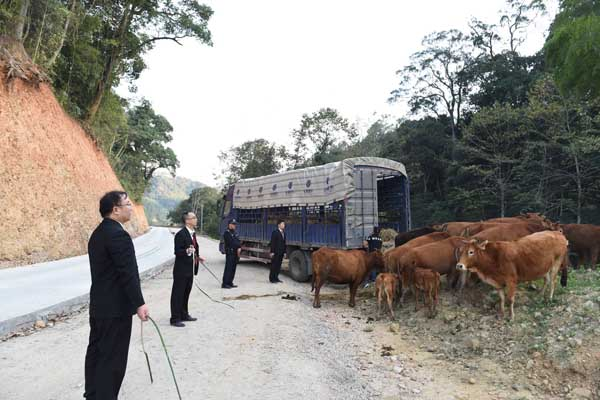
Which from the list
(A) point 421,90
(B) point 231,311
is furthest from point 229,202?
(A) point 421,90

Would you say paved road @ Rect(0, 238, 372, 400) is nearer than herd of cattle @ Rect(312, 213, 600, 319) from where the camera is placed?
Yes

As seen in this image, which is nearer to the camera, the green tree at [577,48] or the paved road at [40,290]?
the paved road at [40,290]

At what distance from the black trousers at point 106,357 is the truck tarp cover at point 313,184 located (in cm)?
675

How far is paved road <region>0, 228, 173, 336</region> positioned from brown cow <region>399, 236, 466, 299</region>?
6.15 m

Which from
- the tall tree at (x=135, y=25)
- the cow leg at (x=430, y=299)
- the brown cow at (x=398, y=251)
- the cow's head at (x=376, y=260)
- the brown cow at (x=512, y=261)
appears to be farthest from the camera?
the tall tree at (x=135, y=25)

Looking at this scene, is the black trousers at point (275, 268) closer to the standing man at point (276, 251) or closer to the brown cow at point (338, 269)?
the standing man at point (276, 251)

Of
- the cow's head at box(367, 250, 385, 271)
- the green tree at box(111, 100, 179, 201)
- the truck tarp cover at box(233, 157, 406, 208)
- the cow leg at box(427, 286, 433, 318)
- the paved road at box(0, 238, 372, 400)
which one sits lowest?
the paved road at box(0, 238, 372, 400)

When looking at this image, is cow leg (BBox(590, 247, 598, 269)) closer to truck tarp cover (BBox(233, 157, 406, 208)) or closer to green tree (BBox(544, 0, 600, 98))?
green tree (BBox(544, 0, 600, 98))

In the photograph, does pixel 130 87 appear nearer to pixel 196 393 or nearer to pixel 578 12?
pixel 578 12

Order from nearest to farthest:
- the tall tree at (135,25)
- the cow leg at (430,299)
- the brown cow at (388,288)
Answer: the cow leg at (430,299), the brown cow at (388,288), the tall tree at (135,25)

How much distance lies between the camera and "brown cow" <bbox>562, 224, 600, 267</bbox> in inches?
330

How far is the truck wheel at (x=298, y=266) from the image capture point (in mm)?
10656

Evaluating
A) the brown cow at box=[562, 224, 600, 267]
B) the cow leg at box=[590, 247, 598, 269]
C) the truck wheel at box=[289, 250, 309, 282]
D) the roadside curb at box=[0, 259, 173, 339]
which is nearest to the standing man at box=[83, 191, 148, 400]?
the roadside curb at box=[0, 259, 173, 339]

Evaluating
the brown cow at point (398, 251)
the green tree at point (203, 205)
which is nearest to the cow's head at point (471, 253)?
the brown cow at point (398, 251)
